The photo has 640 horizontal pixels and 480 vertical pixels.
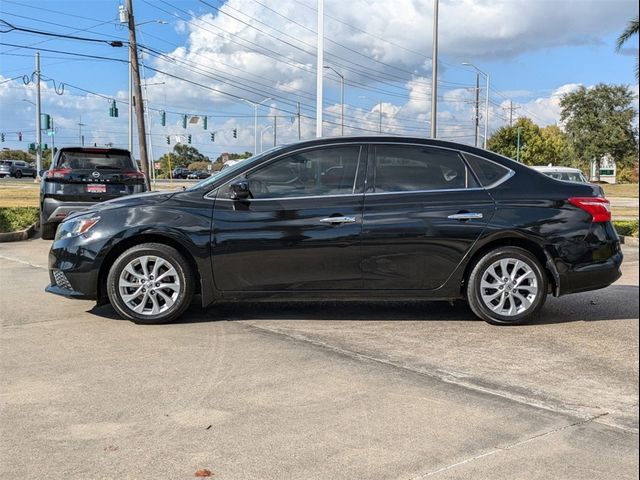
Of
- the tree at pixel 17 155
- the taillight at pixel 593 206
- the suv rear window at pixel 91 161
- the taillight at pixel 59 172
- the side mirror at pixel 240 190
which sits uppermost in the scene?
the tree at pixel 17 155

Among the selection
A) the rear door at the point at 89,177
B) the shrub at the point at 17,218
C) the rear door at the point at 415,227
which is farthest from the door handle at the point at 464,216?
the shrub at the point at 17,218

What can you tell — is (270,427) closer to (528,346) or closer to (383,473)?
(383,473)

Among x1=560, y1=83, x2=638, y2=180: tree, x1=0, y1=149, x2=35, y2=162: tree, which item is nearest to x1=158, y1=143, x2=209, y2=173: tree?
x1=0, y1=149, x2=35, y2=162: tree

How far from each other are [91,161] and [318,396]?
884 centimetres

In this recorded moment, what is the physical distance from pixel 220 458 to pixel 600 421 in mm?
2172

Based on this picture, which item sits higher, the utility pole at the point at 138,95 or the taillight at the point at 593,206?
the utility pole at the point at 138,95

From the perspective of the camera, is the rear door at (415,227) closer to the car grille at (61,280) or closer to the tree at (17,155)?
the car grille at (61,280)

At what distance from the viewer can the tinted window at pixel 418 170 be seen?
19.1 ft

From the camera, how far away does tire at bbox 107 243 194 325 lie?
5699mm

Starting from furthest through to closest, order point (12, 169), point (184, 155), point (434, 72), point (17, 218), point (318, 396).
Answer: point (184, 155), point (12, 169), point (434, 72), point (17, 218), point (318, 396)

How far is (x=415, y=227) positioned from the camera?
5.66m

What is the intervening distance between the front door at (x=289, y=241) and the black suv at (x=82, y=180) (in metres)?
6.32

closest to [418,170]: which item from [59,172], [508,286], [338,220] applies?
[338,220]

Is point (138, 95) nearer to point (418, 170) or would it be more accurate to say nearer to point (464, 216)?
point (418, 170)
